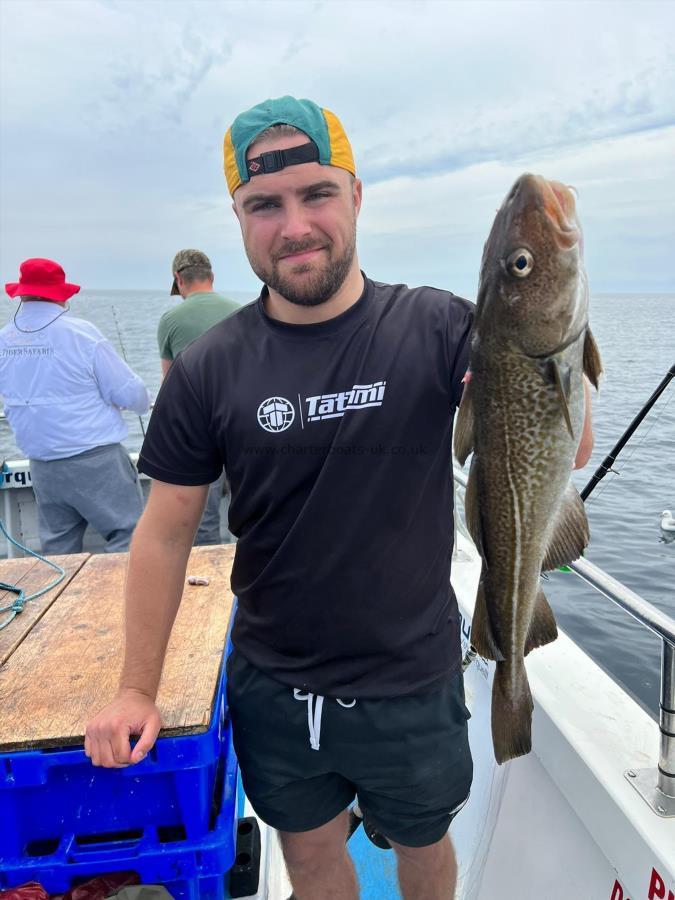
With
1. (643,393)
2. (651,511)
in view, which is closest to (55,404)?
(651,511)

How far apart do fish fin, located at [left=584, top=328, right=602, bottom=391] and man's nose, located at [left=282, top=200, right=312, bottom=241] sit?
0.82 m

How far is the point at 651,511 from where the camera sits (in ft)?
27.5

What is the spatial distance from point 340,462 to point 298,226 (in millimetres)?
668

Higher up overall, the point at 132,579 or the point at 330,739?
the point at 132,579

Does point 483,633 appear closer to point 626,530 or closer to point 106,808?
point 106,808

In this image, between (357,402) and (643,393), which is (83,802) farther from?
(643,393)

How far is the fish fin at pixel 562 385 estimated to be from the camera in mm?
1488

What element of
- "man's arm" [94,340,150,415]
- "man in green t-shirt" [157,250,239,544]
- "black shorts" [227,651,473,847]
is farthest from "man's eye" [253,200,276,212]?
"man in green t-shirt" [157,250,239,544]

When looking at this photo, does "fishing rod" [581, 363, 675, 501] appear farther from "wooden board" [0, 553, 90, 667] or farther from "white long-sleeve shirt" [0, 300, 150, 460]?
"white long-sleeve shirt" [0, 300, 150, 460]

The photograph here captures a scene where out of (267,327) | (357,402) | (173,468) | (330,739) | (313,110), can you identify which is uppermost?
(313,110)

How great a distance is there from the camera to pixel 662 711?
180 centimetres

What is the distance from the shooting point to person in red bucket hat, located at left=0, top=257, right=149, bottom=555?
4.92 metres

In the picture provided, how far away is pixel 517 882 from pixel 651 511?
22.5 feet

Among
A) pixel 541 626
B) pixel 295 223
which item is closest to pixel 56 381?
pixel 295 223
